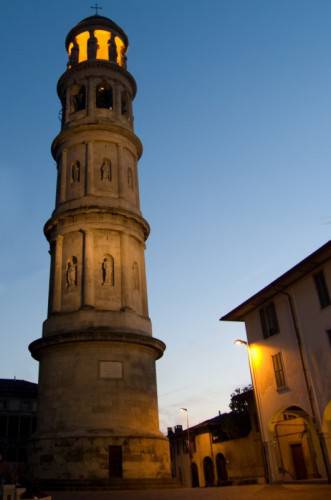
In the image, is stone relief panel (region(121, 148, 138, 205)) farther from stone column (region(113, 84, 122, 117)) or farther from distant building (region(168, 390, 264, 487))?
distant building (region(168, 390, 264, 487))

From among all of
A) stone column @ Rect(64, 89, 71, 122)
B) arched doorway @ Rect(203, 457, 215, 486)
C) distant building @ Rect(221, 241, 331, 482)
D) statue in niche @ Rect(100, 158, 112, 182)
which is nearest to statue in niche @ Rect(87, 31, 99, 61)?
stone column @ Rect(64, 89, 71, 122)

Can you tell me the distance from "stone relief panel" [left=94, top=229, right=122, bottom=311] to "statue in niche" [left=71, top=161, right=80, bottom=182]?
5009mm

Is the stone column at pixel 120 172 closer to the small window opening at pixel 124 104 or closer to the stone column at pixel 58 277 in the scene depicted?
the small window opening at pixel 124 104

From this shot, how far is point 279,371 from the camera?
25109 millimetres

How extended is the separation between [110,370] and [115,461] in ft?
15.6

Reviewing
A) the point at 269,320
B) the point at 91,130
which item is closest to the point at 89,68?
the point at 91,130

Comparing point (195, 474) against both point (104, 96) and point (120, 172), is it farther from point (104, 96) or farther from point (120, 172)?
point (104, 96)

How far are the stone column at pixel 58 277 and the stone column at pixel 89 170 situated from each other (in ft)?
12.4

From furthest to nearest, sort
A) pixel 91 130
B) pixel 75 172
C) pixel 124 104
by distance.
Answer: pixel 124 104
pixel 91 130
pixel 75 172

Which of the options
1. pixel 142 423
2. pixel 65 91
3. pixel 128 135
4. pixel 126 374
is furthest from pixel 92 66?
pixel 142 423

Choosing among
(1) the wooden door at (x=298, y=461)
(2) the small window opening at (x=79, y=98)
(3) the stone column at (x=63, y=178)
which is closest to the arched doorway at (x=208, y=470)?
(1) the wooden door at (x=298, y=461)

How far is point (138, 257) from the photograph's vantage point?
33.0 meters

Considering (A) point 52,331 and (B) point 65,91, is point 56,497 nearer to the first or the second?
(A) point 52,331

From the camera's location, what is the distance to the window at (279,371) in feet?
81.3
